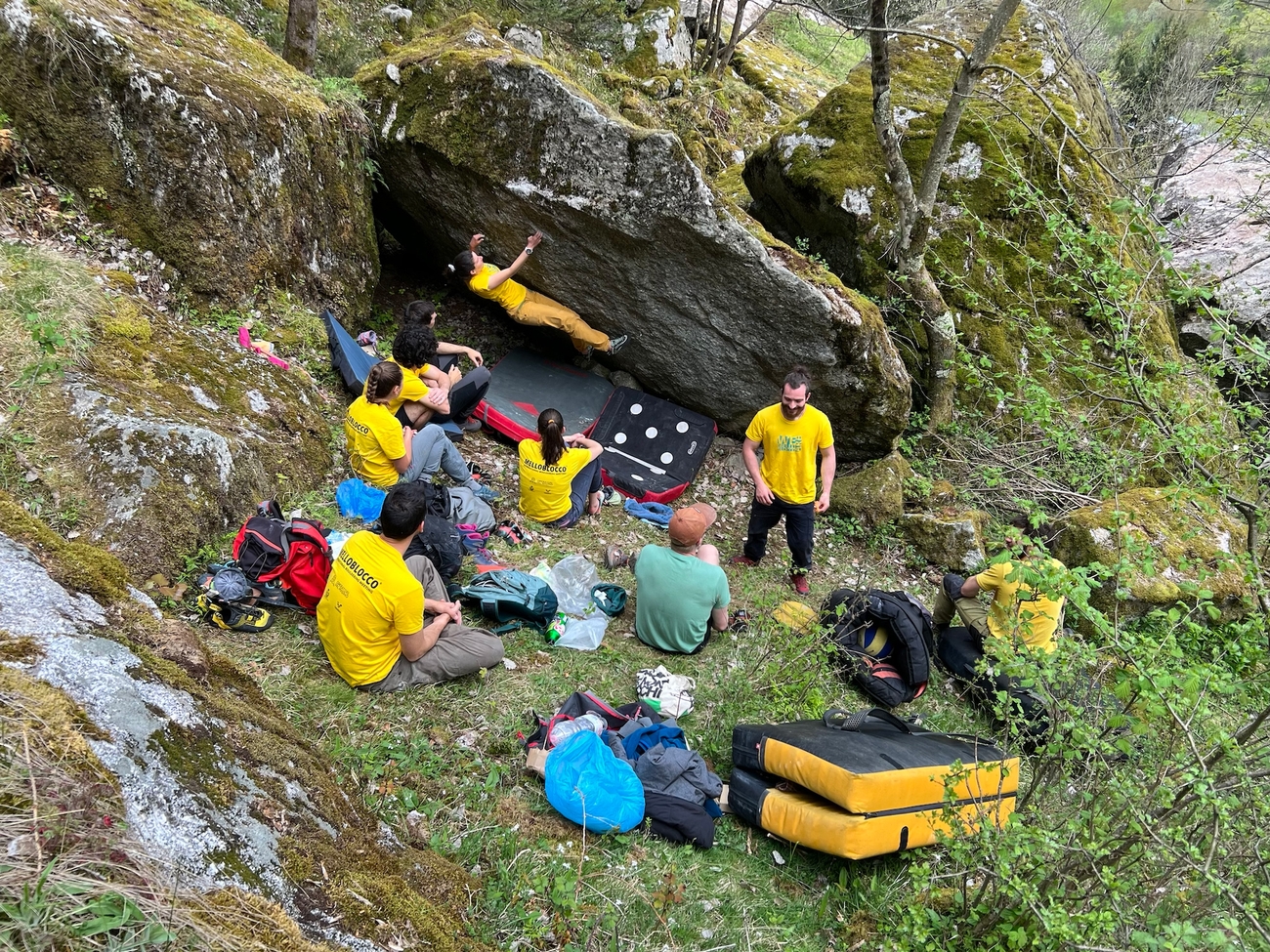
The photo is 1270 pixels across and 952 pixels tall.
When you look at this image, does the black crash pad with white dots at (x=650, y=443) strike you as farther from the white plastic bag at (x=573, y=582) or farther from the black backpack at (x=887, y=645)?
the black backpack at (x=887, y=645)

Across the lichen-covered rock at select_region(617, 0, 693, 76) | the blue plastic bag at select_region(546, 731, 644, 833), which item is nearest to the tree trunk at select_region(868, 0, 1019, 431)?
the blue plastic bag at select_region(546, 731, 644, 833)

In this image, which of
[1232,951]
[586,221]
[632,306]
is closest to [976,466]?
[632,306]

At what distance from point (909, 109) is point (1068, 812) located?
29.4 feet

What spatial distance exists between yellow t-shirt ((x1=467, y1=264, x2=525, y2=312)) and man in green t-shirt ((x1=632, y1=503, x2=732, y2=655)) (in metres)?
3.76

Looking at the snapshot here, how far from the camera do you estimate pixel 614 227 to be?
703 cm

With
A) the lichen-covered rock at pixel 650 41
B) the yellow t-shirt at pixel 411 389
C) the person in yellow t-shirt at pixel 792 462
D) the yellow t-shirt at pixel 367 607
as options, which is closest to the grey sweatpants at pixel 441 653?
the yellow t-shirt at pixel 367 607

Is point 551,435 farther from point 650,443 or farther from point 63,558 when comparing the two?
point 63,558

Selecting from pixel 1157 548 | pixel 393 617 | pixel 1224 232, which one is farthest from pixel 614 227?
pixel 1224 232

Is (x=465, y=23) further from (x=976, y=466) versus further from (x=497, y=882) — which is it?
(x=497, y=882)

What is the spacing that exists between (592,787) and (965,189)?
28.5ft

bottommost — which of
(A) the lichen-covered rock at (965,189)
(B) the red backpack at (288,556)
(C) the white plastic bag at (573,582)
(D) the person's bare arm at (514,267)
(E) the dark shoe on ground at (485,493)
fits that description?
(E) the dark shoe on ground at (485,493)

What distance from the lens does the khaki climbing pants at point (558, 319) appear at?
7.84 metres

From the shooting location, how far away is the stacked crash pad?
3492 millimetres

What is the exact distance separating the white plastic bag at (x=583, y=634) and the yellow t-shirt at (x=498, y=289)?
3951 millimetres
